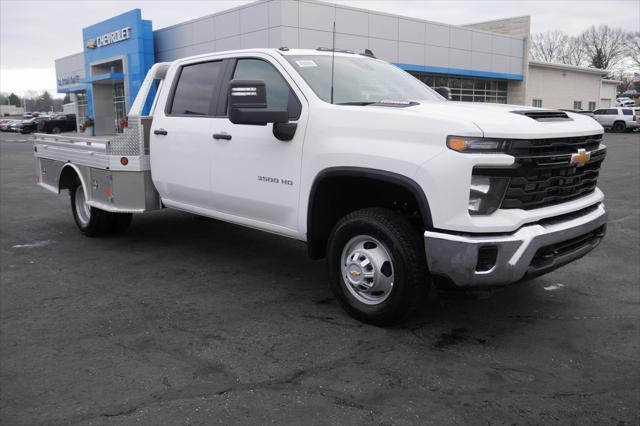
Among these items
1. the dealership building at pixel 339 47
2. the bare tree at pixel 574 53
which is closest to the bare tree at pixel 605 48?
the bare tree at pixel 574 53

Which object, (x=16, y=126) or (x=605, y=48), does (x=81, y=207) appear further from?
(x=605, y=48)

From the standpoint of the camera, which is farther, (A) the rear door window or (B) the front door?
(A) the rear door window

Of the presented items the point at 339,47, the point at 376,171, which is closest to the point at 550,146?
the point at 376,171

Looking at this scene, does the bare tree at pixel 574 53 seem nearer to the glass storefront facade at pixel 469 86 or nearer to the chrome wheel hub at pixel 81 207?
the glass storefront facade at pixel 469 86

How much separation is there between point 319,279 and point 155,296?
61.1 inches

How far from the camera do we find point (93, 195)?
6.98m

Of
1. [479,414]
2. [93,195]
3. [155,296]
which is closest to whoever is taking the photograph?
[479,414]

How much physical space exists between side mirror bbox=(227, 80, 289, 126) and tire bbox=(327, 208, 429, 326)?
1.00 m

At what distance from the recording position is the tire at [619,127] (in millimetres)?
39344

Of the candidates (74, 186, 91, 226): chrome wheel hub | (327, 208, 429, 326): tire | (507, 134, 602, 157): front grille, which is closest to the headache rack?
(507, 134, 602, 157): front grille

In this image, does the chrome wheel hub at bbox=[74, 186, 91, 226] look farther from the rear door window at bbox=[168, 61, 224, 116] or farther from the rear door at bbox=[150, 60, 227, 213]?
the rear door window at bbox=[168, 61, 224, 116]

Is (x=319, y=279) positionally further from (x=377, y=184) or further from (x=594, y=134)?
(x=594, y=134)

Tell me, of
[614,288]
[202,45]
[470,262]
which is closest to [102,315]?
[470,262]

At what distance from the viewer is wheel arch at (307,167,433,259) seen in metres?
3.88
